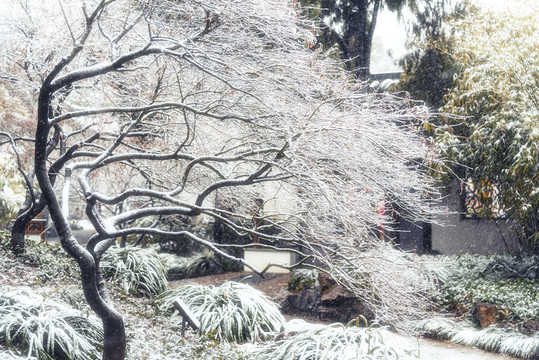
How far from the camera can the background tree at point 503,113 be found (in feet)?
31.4

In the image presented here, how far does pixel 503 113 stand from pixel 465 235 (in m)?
4.43

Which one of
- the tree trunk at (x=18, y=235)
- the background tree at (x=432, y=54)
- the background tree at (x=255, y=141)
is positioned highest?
the background tree at (x=432, y=54)

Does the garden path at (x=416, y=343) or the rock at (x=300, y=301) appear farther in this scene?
the rock at (x=300, y=301)

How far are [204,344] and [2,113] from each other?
7675 mm

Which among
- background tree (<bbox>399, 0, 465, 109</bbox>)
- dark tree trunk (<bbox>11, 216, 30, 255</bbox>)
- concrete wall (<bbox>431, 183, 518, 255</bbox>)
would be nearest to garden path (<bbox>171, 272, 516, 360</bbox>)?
dark tree trunk (<bbox>11, 216, 30, 255</bbox>)

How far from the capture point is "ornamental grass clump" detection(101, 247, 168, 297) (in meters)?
8.50

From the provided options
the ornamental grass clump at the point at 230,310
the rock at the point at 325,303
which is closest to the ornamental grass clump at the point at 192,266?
the rock at the point at 325,303

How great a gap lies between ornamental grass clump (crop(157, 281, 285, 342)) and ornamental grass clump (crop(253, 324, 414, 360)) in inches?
54.3

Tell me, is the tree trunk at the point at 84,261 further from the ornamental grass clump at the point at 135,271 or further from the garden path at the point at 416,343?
the ornamental grass clump at the point at 135,271

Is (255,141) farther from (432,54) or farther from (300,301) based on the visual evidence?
(432,54)

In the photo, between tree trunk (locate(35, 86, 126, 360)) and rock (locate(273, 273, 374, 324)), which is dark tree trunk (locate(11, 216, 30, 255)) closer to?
tree trunk (locate(35, 86, 126, 360))

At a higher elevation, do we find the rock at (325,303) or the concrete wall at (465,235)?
the concrete wall at (465,235)

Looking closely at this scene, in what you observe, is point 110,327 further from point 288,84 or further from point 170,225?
point 170,225

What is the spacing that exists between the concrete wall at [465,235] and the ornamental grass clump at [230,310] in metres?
6.47
